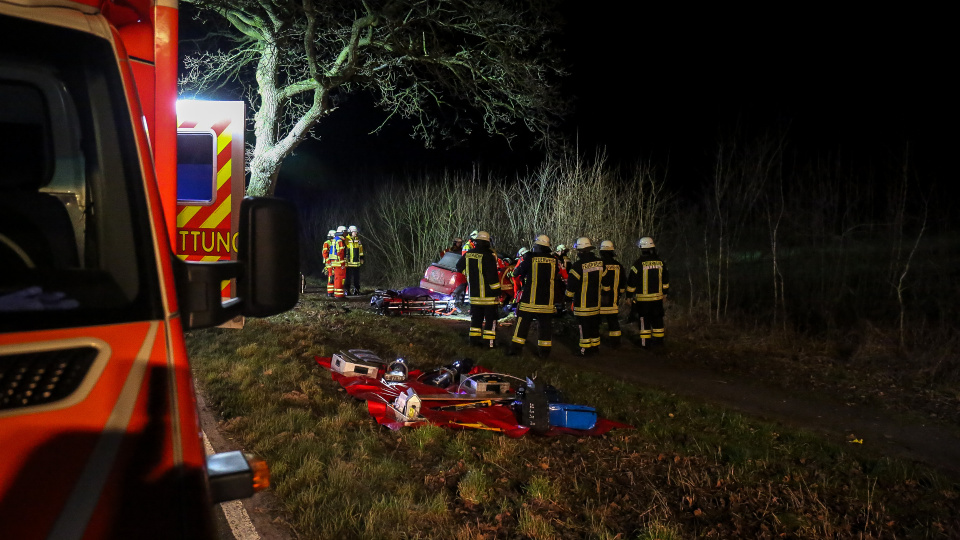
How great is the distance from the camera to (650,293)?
11.2 metres

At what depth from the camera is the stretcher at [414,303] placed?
14258 mm

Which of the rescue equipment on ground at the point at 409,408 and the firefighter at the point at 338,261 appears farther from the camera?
the firefighter at the point at 338,261

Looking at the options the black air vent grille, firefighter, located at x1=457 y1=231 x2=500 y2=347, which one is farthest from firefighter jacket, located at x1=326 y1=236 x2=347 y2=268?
the black air vent grille

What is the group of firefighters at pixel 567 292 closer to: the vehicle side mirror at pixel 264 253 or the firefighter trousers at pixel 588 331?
the firefighter trousers at pixel 588 331

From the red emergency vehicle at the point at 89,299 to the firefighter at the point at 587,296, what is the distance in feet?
29.6

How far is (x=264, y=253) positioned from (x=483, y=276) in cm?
889

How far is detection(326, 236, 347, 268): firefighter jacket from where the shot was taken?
1777 cm

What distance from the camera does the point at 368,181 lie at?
3588cm

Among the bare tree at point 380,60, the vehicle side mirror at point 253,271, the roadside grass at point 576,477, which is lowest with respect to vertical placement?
the roadside grass at point 576,477

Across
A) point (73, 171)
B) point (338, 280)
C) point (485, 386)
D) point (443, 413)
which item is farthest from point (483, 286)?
point (73, 171)

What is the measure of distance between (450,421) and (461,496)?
1.59 meters

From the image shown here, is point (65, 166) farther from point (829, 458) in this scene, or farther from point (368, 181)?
point (368, 181)

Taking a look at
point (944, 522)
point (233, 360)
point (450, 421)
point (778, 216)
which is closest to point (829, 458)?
point (944, 522)

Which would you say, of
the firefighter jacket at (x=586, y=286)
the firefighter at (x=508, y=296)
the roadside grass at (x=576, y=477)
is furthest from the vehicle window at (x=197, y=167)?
the firefighter at (x=508, y=296)
